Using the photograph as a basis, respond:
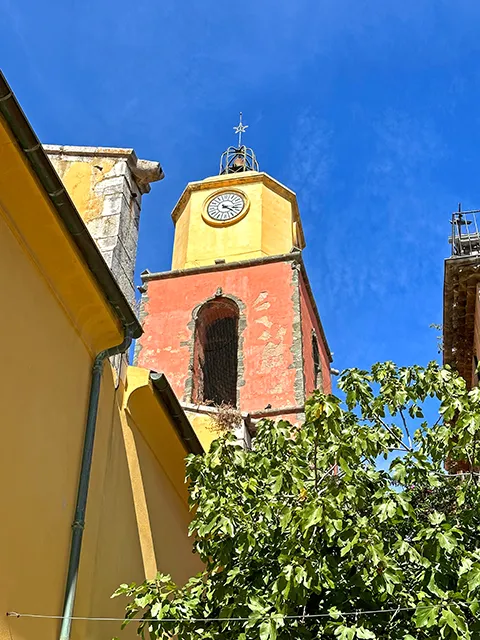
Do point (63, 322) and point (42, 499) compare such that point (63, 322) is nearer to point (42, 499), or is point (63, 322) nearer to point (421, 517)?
point (42, 499)

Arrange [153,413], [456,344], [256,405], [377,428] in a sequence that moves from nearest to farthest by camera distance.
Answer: [377,428] → [153,413] → [456,344] → [256,405]

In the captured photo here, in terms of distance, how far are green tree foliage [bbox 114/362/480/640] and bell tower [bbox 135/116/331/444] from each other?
37.5 feet

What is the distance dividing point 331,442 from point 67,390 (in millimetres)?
1908

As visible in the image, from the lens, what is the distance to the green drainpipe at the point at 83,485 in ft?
17.4

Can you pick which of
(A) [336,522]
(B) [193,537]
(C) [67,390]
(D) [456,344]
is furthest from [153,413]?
(D) [456,344]

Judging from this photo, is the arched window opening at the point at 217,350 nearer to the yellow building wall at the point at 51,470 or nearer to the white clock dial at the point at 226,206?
the white clock dial at the point at 226,206

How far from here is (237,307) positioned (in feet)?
68.2

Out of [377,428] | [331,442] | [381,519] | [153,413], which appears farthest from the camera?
[153,413]

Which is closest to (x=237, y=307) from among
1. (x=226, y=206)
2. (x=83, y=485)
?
(x=226, y=206)

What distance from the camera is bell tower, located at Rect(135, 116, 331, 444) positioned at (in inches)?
754

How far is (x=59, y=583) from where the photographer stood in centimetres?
530

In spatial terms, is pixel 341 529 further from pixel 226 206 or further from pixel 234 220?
pixel 226 206

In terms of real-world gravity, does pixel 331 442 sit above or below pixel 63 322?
below

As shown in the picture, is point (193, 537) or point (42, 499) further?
point (193, 537)
